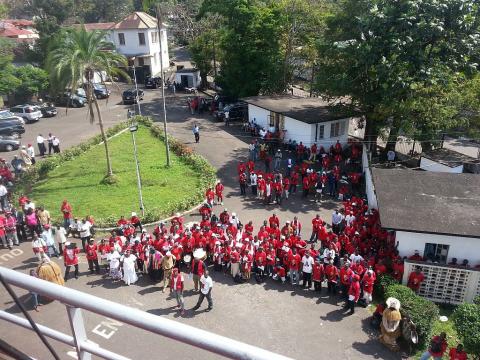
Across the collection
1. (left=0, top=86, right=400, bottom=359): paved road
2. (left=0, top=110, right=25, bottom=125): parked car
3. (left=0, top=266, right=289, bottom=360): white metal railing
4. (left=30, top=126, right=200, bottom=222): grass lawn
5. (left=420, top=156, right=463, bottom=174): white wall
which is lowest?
(left=0, top=86, right=400, bottom=359): paved road

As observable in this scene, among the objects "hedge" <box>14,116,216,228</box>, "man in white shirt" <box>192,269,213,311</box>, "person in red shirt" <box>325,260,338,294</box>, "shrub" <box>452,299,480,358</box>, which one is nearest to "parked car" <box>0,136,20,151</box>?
"hedge" <box>14,116,216,228</box>

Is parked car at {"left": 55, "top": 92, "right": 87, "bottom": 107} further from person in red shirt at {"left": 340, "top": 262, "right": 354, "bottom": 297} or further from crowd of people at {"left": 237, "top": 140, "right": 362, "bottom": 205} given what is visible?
person in red shirt at {"left": 340, "top": 262, "right": 354, "bottom": 297}

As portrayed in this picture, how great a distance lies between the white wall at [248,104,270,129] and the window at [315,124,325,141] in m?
5.32

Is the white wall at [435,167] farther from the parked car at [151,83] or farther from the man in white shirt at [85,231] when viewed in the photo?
the parked car at [151,83]

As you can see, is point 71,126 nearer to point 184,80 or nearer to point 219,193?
point 184,80

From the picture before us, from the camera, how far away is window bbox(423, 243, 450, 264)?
15.9m

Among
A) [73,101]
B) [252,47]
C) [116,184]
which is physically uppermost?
[252,47]

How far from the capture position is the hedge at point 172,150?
2162cm

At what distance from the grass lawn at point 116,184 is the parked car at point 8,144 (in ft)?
17.9

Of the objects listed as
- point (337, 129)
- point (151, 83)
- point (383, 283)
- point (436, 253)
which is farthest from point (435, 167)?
point (151, 83)

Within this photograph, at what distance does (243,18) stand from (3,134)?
22441 millimetres

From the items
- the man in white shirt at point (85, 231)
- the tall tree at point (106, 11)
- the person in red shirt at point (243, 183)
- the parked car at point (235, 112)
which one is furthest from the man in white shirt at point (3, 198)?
the tall tree at point (106, 11)

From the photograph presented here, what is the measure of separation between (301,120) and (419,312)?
1890 cm

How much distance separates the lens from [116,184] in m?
25.3
